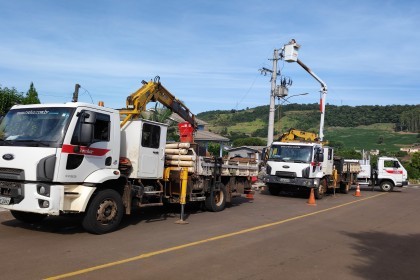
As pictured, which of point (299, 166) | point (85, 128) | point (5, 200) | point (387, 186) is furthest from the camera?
point (387, 186)

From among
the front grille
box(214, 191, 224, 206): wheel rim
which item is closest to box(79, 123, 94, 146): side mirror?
box(214, 191, 224, 206): wheel rim

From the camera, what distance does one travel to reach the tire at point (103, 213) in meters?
7.98

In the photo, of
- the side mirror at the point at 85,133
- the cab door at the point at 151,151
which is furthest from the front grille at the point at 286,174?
the side mirror at the point at 85,133

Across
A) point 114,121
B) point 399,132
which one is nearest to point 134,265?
A: point 114,121

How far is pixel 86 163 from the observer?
8.09 m

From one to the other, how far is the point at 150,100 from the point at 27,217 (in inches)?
167

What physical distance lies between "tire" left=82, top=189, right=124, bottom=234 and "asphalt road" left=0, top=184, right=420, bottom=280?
9.0 inches

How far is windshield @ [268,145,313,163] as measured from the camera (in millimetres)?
17547

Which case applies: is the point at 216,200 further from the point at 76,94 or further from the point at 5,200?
the point at 5,200

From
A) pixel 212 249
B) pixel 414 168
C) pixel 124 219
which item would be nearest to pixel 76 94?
pixel 124 219

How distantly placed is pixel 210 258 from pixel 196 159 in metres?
4.51

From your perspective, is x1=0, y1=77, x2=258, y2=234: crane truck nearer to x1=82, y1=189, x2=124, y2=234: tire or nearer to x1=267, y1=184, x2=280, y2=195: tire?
x1=82, y1=189, x2=124, y2=234: tire

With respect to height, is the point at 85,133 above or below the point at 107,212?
→ above

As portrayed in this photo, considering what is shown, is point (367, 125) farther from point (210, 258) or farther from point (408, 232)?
point (210, 258)
